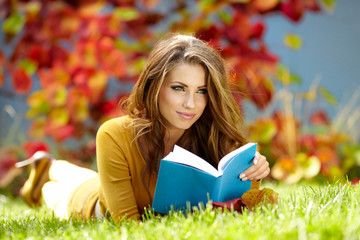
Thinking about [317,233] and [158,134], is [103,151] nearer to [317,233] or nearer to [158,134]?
[158,134]

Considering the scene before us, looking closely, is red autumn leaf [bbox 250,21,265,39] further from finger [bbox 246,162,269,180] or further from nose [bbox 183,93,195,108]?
finger [bbox 246,162,269,180]

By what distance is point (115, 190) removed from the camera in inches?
90.8

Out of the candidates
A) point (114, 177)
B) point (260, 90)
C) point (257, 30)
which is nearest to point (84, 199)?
point (114, 177)

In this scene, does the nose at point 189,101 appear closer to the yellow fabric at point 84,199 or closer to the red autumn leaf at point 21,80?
the yellow fabric at point 84,199

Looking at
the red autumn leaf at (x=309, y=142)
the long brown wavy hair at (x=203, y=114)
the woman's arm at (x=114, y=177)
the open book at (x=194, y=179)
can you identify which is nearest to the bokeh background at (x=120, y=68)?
the red autumn leaf at (x=309, y=142)

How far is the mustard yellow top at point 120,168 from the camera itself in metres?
2.30

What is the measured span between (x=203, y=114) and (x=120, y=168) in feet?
1.75

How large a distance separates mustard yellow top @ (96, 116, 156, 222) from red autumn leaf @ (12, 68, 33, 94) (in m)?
2.28

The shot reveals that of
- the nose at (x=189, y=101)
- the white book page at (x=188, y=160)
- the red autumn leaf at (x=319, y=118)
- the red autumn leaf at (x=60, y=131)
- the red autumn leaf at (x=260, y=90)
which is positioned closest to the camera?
the white book page at (x=188, y=160)

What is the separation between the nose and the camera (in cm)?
226

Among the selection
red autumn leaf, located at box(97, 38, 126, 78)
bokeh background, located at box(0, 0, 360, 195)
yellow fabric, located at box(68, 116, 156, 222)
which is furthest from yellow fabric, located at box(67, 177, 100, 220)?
red autumn leaf, located at box(97, 38, 126, 78)

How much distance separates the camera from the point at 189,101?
226 centimetres

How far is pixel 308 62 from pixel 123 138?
12.8 ft

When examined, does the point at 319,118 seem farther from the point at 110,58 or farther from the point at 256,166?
the point at 256,166
